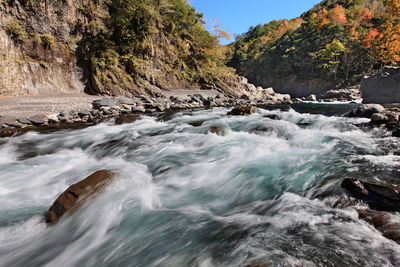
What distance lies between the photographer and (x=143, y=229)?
210cm

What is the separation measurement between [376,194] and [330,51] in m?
38.7

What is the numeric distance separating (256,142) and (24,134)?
6587 mm

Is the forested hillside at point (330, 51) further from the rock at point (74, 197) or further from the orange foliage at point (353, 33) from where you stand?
the rock at point (74, 197)

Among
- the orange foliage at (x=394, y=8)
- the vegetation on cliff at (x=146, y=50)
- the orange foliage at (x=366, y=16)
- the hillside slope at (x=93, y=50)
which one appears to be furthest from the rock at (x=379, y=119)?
the orange foliage at (x=366, y=16)

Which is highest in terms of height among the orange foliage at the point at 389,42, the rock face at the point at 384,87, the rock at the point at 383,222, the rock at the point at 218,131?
the orange foliage at the point at 389,42

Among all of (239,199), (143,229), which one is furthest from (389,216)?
(143,229)

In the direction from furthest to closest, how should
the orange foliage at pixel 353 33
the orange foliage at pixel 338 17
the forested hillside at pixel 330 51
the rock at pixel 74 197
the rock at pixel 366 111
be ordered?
1. the orange foliage at pixel 338 17
2. the orange foliage at pixel 353 33
3. the forested hillside at pixel 330 51
4. the rock at pixel 366 111
5. the rock at pixel 74 197

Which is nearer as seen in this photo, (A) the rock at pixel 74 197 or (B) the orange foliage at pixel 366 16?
(A) the rock at pixel 74 197

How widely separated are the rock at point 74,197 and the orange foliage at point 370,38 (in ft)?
125

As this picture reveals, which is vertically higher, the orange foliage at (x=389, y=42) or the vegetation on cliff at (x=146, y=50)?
the orange foliage at (x=389, y=42)

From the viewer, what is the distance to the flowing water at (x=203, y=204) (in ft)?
5.14

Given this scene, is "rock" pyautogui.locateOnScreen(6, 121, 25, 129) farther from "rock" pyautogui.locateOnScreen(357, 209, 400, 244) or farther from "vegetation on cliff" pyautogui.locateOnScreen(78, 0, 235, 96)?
"rock" pyautogui.locateOnScreen(357, 209, 400, 244)

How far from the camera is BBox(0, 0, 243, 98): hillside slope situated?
12680 millimetres

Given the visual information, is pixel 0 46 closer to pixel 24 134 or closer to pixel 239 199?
pixel 24 134
